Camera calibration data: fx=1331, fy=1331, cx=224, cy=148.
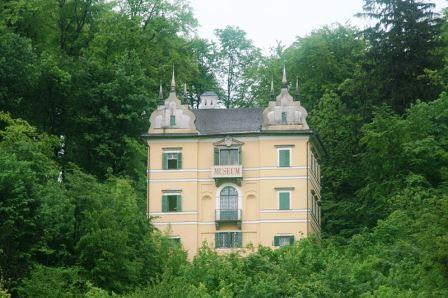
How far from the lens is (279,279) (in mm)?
55438

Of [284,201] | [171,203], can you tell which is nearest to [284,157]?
[284,201]

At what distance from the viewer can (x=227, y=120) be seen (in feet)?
249

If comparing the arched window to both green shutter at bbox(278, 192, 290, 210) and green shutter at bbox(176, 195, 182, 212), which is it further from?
green shutter at bbox(278, 192, 290, 210)

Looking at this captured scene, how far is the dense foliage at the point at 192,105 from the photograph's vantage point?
185ft

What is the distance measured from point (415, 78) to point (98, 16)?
76.1 feet

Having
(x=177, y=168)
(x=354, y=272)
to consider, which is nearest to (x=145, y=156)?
(x=177, y=168)

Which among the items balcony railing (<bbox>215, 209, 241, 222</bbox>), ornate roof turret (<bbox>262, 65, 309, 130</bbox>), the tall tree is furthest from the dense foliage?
balcony railing (<bbox>215, 209, 241, 222</bbox>)

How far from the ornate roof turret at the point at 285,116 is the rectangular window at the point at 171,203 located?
6.24 metres

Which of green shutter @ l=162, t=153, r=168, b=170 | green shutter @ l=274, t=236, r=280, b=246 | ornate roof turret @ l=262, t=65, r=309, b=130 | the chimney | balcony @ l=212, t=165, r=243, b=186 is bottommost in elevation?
green shutter @ l=274, t=236, r=280, b=246

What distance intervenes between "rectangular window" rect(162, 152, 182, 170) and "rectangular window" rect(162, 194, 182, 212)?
1569 millimetres

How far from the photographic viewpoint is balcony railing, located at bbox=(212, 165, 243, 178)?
7381cm

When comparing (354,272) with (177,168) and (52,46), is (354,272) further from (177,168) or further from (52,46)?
(52,46)

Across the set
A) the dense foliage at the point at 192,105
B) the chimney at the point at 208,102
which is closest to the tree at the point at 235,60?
the dense foliage at the point at 192,105

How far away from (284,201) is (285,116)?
478 centimetres
